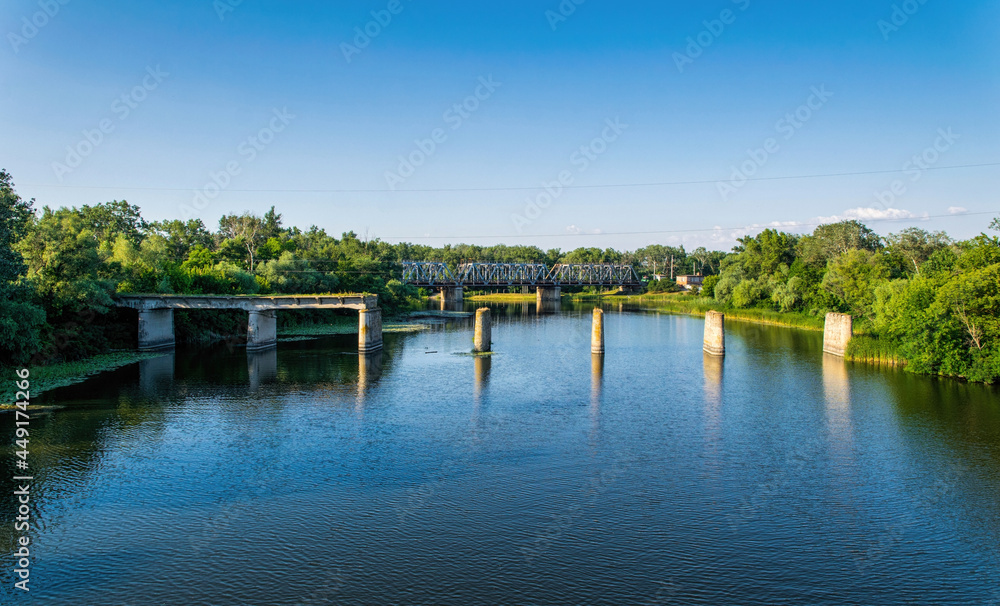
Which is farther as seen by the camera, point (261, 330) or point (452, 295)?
point (452, 295)

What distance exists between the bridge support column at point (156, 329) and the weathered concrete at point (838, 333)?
52491 millimetres

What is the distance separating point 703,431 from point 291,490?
1628 cm

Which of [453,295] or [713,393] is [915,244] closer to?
[713,393]

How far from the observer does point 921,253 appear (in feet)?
228

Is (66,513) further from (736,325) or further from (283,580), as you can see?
(736,325)

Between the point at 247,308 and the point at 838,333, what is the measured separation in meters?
46.0

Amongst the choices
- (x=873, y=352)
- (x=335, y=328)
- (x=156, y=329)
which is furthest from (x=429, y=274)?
(x=873, y=352)

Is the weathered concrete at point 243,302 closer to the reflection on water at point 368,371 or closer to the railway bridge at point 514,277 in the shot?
the reflection on water at point 368,371

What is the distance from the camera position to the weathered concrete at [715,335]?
48250mm

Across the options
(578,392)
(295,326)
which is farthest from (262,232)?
(578,392)

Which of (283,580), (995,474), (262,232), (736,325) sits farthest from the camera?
(262,232)

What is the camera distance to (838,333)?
1875 inches

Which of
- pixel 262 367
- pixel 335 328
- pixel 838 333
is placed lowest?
pixel 262 367

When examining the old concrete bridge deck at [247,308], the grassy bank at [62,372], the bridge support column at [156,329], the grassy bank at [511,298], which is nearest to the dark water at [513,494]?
the grassy bank at [62,372]
